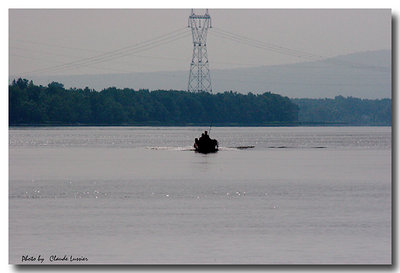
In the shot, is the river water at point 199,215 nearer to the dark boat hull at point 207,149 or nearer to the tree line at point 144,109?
the tree line at point 144,109

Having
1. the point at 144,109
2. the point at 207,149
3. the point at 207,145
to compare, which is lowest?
the point at 207,149

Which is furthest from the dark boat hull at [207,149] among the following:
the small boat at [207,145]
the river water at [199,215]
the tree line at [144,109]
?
the river water at [199,215]

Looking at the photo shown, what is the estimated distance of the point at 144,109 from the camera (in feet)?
422

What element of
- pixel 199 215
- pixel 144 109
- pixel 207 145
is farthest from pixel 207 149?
pixel 199 215

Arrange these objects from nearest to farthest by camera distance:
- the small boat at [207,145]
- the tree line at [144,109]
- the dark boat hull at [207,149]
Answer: the tree line at [144,109], the small boat at [207,145], the dark boat hull at [207,149]

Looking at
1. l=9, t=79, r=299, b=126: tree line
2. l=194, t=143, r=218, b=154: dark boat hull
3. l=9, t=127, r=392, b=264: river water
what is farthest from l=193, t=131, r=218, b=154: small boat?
l=9, t=127, r=392, b=264: river water

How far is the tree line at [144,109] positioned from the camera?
85569 millimetres

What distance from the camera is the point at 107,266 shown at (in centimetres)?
2386

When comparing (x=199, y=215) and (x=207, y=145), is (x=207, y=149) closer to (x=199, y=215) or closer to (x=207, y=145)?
(x=207, y=145)

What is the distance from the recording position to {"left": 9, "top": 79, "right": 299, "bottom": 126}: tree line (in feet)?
281

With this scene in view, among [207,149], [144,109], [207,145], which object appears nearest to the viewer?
[207,145]

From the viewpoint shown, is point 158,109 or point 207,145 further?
point 158,109

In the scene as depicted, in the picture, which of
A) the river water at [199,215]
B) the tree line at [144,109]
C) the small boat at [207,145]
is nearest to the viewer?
the river water at [199,215]

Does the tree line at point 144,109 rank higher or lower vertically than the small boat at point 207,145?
higher
